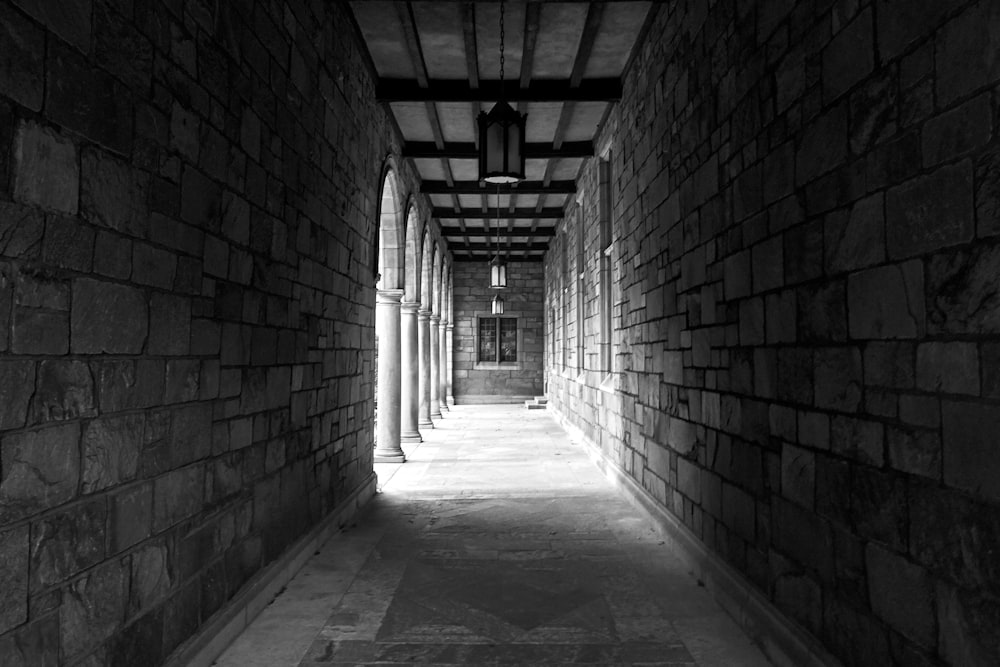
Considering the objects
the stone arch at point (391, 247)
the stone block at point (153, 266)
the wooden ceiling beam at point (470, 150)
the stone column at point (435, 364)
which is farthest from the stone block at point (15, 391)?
the stone column at point (435, 364)

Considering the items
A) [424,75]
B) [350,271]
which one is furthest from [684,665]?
[424,75]

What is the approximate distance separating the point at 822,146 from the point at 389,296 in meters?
5.81

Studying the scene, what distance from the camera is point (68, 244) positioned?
69.7 inches

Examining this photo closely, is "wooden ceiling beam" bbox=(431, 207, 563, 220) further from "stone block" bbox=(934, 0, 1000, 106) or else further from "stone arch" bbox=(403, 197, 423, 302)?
"stone block" bbox=(934, 0, 1000, 106)

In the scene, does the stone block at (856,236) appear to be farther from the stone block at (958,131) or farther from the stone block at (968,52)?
the stone block at (968,52)

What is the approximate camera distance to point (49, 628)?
169cm

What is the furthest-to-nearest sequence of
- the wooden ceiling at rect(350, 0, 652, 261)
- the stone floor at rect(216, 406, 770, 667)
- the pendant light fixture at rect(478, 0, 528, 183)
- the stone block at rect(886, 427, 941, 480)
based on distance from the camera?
the wooden ceiling at rect(350, 0, 652, 261)
the pendant light fixture at rect(478, 0, 528, 183)
the stone floor at rect(216, 406, 770, 667)
the stone block at rect(886, 427, 941, 480)

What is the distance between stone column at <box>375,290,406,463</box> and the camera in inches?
301

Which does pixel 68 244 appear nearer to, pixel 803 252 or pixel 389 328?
pixel 803 252

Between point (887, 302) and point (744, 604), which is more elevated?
point (887, 302)

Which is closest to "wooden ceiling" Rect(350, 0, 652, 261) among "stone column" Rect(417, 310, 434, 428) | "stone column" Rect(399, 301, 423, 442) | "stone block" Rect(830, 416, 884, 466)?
"stone column" Rect(399, 301, 423, 442)

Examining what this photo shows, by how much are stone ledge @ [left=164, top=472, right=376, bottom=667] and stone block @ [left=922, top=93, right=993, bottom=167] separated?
9.13 ft

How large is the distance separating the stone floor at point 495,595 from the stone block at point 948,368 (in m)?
1.43

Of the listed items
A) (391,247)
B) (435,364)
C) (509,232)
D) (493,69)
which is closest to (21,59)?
(493,69)
